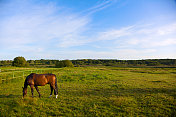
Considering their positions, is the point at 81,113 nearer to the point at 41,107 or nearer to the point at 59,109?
the point at 59,109

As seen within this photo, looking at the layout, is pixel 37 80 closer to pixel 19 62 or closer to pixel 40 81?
pixel 40 81

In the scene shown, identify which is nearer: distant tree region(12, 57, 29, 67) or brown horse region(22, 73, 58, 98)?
brown horse region(22, 73, 58, 98)

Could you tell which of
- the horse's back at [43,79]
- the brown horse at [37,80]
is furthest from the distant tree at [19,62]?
the horse's back at [43,79]

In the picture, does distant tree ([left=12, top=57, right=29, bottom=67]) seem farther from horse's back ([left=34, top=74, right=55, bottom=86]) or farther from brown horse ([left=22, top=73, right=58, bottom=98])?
horse's back ([left=34, top=74, right=55, bottom=86])

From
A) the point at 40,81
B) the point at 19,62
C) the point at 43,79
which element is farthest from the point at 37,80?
the point at 19,62

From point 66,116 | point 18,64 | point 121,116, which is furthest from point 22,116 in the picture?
point 18,64

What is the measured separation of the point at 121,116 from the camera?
552 centimetres

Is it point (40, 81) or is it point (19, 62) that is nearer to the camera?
point (40, 81)

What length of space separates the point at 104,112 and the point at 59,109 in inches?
102

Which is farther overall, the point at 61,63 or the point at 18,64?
the point at 61,63

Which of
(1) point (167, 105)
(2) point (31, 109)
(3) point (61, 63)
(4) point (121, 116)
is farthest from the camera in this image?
(3) point (61, 63)

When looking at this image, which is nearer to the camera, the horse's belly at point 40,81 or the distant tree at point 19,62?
the horse's belly at point 40,81

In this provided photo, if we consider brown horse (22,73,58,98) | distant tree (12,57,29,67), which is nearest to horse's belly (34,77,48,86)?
brown horse (22,73,58,98)

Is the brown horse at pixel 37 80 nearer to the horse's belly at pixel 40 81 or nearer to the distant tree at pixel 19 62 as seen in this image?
the horse's belly at pixel 40 81
